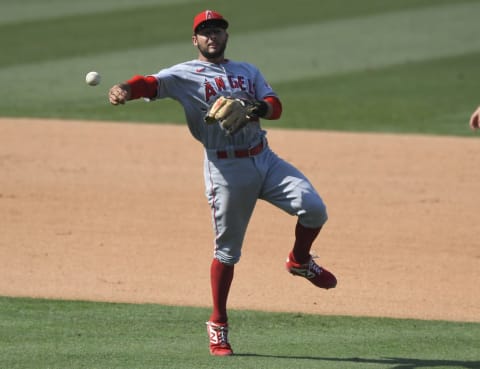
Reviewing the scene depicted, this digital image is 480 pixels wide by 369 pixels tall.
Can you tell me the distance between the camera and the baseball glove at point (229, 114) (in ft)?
21.2

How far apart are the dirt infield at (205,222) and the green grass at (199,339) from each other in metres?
0.33

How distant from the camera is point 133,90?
668 centimetres

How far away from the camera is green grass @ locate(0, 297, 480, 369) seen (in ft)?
21.5

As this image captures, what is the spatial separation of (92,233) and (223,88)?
3505 mm

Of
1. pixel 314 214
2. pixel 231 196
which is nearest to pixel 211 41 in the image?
pixel 231 196

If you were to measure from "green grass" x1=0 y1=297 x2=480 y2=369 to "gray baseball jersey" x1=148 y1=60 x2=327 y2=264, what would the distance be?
0.65m

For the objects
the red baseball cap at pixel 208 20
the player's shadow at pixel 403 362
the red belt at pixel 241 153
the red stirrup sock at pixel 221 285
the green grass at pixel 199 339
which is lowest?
the green grass at pixel 199 339

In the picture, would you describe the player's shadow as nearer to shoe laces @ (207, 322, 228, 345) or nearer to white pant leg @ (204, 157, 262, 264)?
shoe laces @ (207, 322, 228, 345)

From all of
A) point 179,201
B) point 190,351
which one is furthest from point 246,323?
point 179,201

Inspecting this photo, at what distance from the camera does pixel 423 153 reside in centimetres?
1291

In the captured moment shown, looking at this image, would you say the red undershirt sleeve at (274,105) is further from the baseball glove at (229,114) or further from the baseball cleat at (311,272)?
the baseball cleat at (311,272)

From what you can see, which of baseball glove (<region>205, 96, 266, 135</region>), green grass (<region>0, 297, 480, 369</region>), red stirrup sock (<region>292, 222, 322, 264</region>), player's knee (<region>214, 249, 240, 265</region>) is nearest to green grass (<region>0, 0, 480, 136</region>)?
green grass (<region>0, 297, 480, 369</region>)

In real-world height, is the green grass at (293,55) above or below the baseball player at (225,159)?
below

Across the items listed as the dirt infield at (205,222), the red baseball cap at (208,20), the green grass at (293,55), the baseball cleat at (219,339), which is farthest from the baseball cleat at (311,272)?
the green grass at (293,55)
